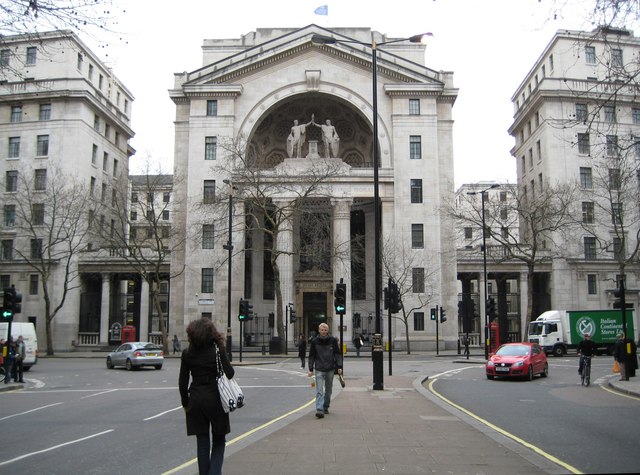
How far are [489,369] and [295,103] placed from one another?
36094 mm

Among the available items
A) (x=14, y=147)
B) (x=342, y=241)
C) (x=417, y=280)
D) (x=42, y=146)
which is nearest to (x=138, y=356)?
(x=342, y=241)

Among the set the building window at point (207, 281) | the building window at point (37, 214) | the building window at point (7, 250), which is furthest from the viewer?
the building window at point (7, 250)

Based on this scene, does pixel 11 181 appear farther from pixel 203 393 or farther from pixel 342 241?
pixel 203 393

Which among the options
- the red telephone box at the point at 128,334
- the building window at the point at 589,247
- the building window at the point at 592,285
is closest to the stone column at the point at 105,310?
the red telephone box at the point at 128,334

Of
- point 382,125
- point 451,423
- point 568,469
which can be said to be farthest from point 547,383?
point 382,125

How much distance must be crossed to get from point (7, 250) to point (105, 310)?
954 centimetres

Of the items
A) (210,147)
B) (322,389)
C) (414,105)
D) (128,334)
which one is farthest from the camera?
(414,105)

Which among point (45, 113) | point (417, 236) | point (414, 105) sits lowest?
point (417, 236)

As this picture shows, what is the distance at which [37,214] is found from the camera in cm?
4841

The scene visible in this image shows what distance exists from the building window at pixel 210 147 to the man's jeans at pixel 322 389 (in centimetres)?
3822

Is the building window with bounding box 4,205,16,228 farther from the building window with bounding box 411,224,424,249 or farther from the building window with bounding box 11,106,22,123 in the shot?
the building window with bounding box 411,224,424,249

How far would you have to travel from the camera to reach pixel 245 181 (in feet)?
141

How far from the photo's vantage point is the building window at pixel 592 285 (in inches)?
2042

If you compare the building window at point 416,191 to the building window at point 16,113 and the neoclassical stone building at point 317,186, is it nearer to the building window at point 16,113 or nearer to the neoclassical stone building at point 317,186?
the neoclassical stone building at point 317,186
